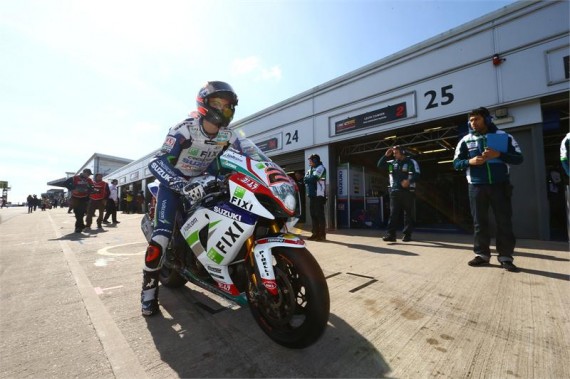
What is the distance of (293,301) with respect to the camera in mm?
1650

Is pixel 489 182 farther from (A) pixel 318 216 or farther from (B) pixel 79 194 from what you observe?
(B) pixel 79 194

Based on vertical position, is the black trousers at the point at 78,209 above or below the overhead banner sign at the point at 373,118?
below

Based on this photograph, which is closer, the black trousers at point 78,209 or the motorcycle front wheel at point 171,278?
the motorcycle front wheel at point 171,278

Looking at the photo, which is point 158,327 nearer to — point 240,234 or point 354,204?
point 240,234

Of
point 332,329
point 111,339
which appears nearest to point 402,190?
point 332,329

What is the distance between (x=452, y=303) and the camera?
233cm

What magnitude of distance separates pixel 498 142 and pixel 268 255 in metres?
3.56

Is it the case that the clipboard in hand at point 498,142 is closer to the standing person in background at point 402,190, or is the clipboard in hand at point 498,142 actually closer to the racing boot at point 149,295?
the standing person in background at point 402,190

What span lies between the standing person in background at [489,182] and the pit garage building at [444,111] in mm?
3697

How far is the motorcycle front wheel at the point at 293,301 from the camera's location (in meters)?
1.53

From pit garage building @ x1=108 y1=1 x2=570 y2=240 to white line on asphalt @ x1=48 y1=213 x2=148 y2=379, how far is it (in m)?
7.84

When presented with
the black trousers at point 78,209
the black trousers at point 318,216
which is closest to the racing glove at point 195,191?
the black trousers at point 318,216

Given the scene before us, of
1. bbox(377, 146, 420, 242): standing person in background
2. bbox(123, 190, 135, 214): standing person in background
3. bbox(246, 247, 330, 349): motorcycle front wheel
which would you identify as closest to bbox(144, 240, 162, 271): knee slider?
bbox(246, 247, 330, 349): motorcycle front wheel

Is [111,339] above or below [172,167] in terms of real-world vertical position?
below
